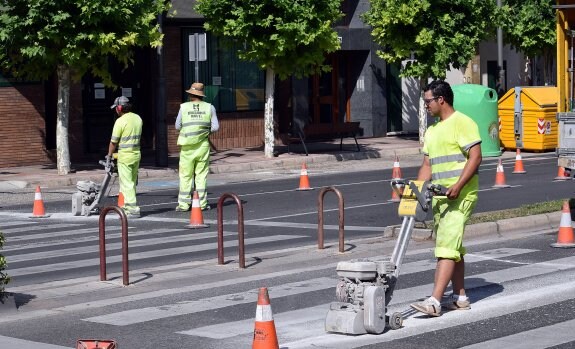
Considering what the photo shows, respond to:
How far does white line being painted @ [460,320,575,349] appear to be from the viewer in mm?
8828

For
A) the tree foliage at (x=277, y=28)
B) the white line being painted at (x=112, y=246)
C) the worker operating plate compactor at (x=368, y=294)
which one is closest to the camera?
the worker operating plate compactor at (x=368, y=294)

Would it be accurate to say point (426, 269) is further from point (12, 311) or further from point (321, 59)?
point (321, 59)

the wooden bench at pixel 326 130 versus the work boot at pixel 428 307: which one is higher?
the wooden bench at pixel 326 130

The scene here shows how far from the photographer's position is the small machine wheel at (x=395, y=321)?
935 cm

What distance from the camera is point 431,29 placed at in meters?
32.8

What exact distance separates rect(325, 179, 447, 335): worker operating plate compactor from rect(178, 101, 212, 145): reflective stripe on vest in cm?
939

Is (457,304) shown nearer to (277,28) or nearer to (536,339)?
(536,339)

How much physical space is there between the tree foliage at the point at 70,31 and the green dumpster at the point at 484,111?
8488 mm

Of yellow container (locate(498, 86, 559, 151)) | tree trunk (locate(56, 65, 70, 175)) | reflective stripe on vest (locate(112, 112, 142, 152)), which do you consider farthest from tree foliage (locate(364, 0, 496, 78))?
reflective stripe on vest (locate(112, 112, 142, 152))

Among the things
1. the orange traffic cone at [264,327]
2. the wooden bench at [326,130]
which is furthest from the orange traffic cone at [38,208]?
the wooden bench at [326,130]

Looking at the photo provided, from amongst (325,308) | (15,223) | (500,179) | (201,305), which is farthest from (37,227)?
(500,179)

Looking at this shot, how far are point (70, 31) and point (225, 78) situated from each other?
8.83 meters

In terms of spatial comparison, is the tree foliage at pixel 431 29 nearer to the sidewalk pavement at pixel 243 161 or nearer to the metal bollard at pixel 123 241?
the sidewalk pavement at pixel 243 161

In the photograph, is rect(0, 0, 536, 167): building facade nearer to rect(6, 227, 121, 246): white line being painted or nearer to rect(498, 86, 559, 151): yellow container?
rect(498, 86, 559, 151): yellow container
